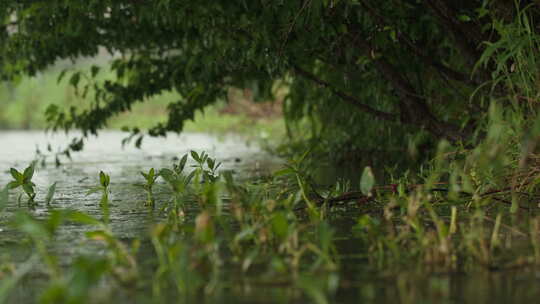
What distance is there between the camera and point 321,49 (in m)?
3.67

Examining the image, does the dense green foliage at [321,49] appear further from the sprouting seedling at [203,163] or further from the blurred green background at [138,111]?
the blurred green background at [138,111]

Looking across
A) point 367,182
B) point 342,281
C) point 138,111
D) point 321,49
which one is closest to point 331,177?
point 321,49

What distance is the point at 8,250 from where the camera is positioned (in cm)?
223

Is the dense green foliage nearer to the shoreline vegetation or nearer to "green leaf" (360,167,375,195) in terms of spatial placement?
the shoreline vegetation

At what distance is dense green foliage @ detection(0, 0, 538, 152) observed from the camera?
313 centimetres

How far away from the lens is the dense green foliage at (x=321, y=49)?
3135mm

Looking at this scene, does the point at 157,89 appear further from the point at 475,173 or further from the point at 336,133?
the point at 475,173

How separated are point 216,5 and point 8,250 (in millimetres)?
1529

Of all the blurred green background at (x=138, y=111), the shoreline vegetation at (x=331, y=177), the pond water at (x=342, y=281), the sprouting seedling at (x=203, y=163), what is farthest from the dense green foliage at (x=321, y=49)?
the blurred green background at (x=138, y=111)

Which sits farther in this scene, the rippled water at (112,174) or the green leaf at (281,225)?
the rippled water at (112,174)

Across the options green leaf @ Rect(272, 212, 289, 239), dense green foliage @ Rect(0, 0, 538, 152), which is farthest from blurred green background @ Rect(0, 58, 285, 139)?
green leaf @ Rect(272, 212, 289, 239)

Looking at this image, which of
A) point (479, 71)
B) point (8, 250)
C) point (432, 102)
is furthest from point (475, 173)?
point (432, 102)

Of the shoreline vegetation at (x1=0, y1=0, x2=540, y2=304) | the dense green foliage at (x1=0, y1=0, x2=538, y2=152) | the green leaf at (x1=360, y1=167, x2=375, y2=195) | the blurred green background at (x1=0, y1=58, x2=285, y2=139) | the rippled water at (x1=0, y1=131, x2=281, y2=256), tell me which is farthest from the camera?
the blurred green background at (x1=0, y1=58, x2=285, y2=139)

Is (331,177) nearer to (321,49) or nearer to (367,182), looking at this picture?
(321,49)
